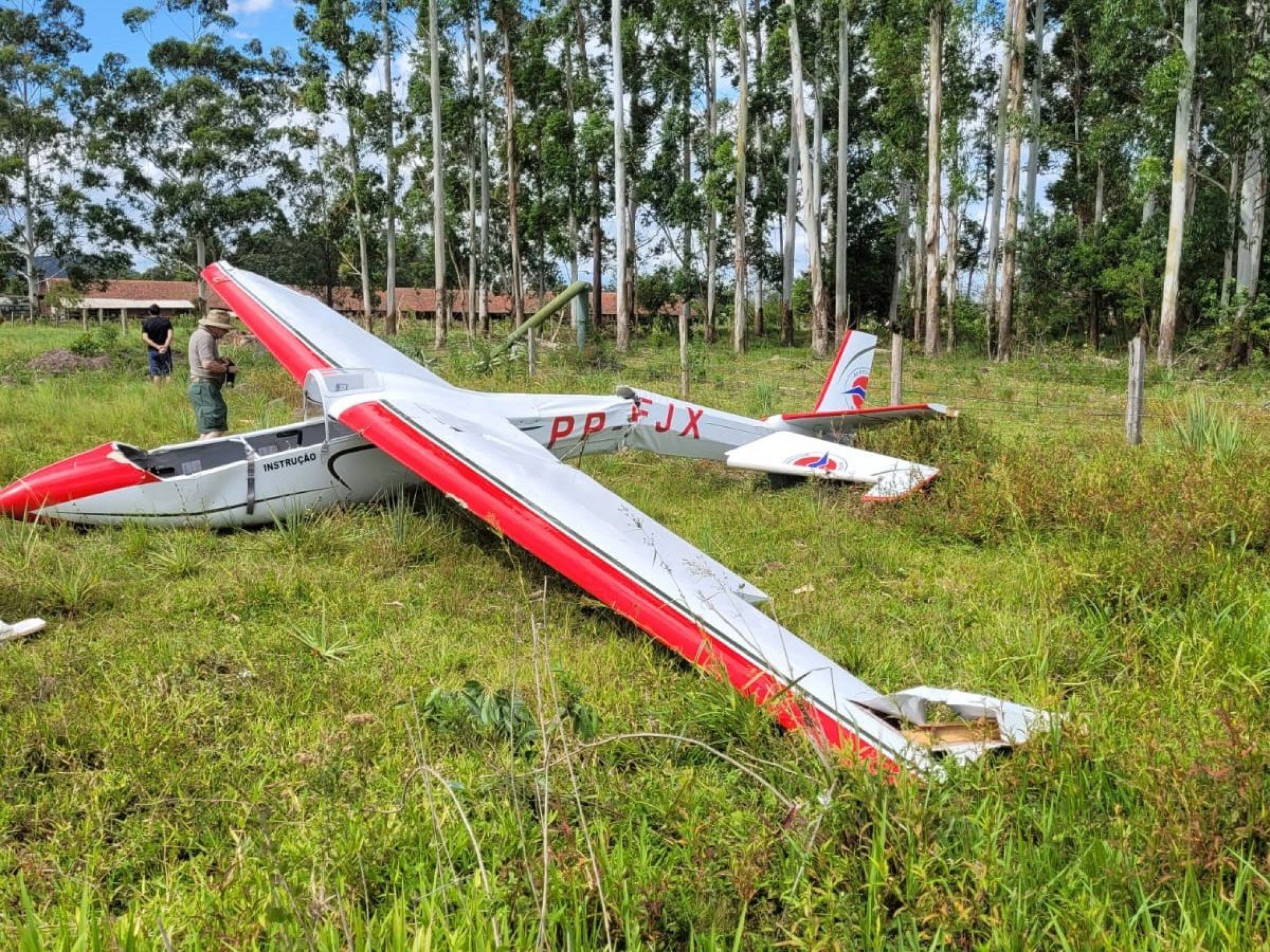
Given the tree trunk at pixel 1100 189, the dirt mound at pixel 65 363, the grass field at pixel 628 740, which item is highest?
the tree trunk at pixel 1100 189

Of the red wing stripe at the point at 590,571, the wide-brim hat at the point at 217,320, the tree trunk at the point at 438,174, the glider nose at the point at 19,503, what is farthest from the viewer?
the tree trunk at the point at 438,174

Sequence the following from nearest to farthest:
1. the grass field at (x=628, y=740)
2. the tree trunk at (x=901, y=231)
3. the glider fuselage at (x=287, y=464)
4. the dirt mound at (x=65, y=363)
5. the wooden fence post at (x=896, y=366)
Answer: the grass field at (x=628, y=740) < the glider fuselage at (x=287, y=464) < the wooden fence post at (x=896, y=366) < the dirt mound at (x=65, y=363) < the tree trunk at (x=901, y=231)

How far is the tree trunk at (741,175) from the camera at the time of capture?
82.2ft

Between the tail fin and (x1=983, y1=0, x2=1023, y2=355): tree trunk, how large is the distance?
1809 centimetres

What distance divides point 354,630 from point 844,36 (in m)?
26.0

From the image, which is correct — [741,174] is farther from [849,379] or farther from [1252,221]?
[849,379]

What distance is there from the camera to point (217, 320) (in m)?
8.49

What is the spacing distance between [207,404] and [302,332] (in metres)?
1.21

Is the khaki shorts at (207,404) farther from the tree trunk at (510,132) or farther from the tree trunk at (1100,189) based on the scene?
the tree trunk at (1100,189)

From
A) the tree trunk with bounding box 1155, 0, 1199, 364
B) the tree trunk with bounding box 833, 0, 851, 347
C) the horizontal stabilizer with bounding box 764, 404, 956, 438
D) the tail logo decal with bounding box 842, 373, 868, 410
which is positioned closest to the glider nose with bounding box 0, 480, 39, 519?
the horizontal stabilizer with bounding box 764, 404, 956, 438

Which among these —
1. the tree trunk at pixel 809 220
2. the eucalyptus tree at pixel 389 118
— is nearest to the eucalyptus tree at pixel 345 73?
the eucalyptus tree at pixel 389 118

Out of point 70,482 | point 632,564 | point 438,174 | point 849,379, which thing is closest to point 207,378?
point 70,482

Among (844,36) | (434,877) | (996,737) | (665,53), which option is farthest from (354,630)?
(665,53)

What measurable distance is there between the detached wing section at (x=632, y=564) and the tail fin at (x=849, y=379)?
472 cm
